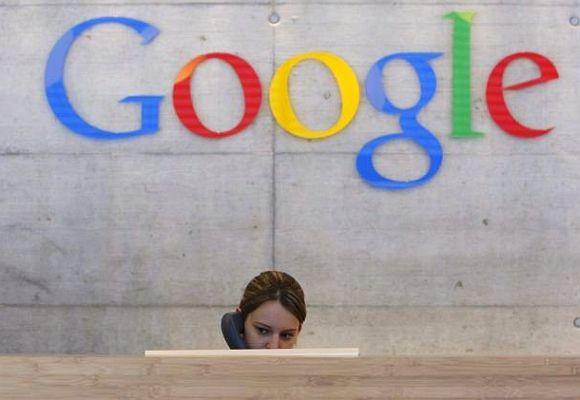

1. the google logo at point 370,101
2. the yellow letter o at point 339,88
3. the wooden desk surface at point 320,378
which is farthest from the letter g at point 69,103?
the wooden desk surface at point 320,378

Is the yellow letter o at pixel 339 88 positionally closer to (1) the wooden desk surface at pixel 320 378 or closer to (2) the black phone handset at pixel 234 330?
(2) the black phone handset at pixel 234 330

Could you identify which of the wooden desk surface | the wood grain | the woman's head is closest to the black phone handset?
the woman's head

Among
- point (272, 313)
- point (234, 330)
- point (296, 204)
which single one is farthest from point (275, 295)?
point (296, 204)

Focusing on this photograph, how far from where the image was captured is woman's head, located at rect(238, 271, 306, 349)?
3.66m

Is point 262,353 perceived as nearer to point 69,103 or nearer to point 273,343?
point 273,343

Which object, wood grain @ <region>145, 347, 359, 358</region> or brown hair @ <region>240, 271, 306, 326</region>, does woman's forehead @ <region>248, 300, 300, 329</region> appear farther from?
wood grain @ <region>145, 347, 359, 358</region>

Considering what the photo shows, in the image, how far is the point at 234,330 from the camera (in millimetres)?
3727

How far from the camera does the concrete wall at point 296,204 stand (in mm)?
5844

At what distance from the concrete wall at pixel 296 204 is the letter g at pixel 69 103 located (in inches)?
1.5

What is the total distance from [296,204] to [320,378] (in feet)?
12.1

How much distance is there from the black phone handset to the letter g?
229cm

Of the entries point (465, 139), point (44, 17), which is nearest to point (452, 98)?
point (465, 139)

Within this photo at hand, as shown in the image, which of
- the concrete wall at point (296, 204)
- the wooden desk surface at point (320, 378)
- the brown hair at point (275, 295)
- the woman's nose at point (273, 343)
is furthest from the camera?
the concrete wall at point (296, 204)

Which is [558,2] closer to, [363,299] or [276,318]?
[363,299]
